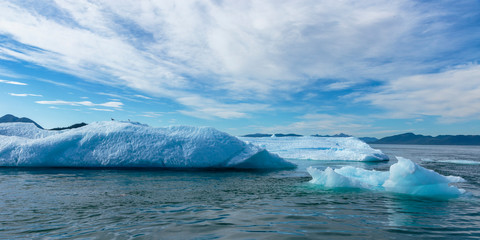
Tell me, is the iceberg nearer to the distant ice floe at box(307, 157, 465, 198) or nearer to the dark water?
the dark water

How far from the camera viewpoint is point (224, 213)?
4.60 meters

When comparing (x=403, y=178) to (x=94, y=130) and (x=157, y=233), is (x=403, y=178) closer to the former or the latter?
(x=157, y=233)

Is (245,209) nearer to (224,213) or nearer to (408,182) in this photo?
(224,213)

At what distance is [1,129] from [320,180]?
1801 cm

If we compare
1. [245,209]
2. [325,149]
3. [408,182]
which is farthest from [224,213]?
[325,149]

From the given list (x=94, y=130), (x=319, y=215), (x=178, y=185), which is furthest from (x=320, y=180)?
(x=94, y=130)

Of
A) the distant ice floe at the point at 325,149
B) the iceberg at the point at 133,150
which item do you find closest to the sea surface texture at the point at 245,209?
the iceberg at the point at 133,150

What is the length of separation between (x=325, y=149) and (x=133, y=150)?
17410 millimetres

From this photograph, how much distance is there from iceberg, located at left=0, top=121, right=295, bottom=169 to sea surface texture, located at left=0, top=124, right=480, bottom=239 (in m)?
3.80

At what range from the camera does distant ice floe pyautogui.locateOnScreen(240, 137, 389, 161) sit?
20359mm

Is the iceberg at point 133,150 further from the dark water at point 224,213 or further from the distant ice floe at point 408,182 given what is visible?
A: the distant ice floe at point 408,182

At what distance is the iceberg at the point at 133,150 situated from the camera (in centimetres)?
1181

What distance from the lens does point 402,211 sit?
4.96 metres

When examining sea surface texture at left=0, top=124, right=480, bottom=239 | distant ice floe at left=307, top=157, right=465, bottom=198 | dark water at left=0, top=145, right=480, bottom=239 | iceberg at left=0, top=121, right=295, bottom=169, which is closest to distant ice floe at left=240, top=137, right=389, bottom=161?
iceberg at left=0, top=121, right=295, bottom=169
